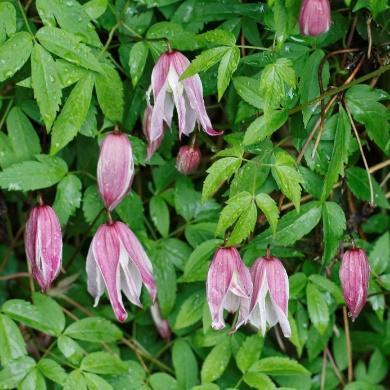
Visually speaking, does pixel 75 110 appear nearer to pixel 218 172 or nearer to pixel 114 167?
pixel 114 167

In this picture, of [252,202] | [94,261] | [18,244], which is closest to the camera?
[252,202]

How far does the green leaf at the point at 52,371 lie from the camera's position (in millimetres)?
1808

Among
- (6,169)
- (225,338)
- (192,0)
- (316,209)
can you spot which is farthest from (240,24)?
(225,338)

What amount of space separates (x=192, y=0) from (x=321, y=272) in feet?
2.41

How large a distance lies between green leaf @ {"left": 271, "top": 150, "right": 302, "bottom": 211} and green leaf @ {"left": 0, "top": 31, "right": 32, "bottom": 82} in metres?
0.55

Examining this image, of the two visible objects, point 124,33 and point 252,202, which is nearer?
point 252,202

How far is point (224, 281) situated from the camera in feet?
5.25

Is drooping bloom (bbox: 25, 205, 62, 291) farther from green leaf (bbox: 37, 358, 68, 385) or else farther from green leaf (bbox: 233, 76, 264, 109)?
green leaf (bbox: 233, 76, 264, 109)

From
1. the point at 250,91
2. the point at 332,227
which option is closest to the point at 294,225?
the point at 332,227

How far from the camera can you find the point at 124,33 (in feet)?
6.10

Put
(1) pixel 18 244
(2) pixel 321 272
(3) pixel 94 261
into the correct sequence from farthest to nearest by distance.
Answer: (1) pixel 18 244
(2) pixel 321 272
(3) pixel 94 261

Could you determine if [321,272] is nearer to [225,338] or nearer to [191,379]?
[225,338]

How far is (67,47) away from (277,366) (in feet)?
2.84

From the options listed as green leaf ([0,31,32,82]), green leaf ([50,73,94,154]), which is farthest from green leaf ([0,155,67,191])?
green leaf ([0,31,32,82])
